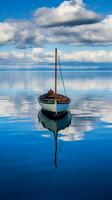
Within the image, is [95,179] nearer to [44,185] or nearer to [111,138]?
[44,185]

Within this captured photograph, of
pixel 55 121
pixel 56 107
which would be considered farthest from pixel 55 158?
pixel 56 107

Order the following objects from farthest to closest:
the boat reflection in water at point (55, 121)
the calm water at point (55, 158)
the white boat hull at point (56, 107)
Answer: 1. the white boat hull at point (56, 107)
2. the boat reflection in water at point (55, 121)
3. the calm water at point (55, 158)

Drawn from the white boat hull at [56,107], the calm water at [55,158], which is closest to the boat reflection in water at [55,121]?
the calm water at [55,158]

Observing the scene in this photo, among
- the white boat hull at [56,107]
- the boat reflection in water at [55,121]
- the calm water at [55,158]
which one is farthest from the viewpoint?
the white boat hull at [56,107]

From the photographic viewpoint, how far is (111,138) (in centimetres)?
3769

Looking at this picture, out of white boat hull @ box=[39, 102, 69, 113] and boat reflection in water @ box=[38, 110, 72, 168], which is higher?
white boat hull @ box=[39, 102, 69, 113]

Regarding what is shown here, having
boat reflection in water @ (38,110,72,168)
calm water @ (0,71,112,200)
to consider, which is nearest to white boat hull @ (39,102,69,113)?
boat reflection in water @ (38,110,72,168)

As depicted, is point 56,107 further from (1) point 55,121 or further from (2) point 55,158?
(2) point 55,158

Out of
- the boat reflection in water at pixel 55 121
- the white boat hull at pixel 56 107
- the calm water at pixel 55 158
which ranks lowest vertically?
the boat reflection in water at pixel 55 121

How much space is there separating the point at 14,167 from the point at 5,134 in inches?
527

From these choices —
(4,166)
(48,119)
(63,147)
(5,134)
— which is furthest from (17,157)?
(48,119)

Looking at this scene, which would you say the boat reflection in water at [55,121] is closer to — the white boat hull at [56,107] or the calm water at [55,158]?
the calm water at [55,158]

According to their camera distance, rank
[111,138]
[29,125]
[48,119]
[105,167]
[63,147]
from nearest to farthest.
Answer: [105,167] < [63,147] < [111,138] < [29,125] < [48,119]

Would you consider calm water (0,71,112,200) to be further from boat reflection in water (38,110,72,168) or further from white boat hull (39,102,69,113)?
white boat hull (39,102,69,113)
